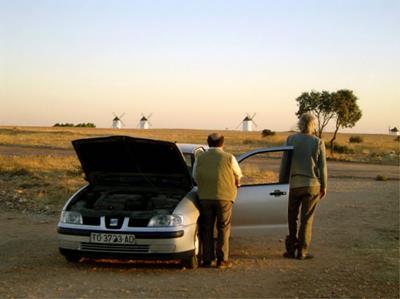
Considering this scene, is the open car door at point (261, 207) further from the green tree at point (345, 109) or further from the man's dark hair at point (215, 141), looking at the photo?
the green tree at point (345, 109)

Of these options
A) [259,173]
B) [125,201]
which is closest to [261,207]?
[125,201]

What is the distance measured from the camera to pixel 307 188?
8.16 m

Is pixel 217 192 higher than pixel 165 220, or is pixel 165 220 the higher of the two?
pixel 217 192

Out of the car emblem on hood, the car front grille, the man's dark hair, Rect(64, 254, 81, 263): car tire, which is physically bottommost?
Rect(64, 254, 81, 263): car tire

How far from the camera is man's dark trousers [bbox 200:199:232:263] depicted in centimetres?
768

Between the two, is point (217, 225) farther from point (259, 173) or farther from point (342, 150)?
point (342, 150)

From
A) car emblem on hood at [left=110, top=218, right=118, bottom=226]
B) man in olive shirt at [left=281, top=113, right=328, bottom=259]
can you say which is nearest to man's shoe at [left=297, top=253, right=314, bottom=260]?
man in olive shirt at [left=281, top=113, right=328, bottom=259]

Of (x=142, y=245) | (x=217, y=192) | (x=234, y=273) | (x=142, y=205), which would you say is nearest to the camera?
(x=142, y=245)

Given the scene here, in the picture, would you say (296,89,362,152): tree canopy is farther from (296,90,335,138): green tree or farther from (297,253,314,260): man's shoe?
(297,253,314,260): man's shoe

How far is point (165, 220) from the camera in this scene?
7.32m

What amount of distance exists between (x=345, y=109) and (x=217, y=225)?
45.8 m

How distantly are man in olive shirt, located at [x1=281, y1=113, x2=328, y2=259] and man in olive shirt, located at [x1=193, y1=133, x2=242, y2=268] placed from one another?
0.97 m

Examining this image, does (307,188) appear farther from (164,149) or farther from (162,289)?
(162,289)

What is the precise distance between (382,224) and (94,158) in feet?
21.7
